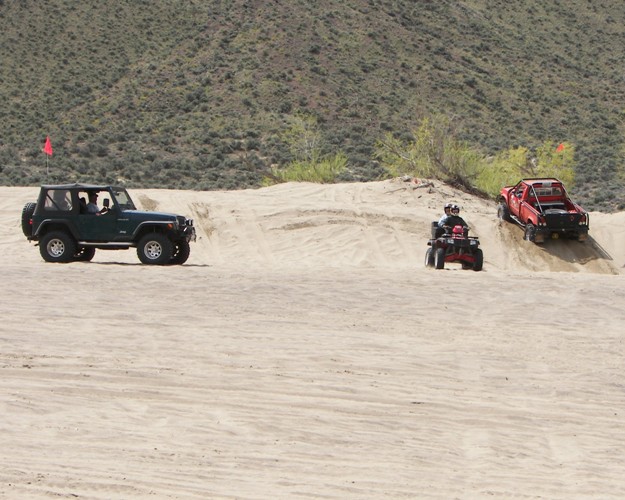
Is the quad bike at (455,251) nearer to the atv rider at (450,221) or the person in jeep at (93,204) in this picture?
the atv rider at (450,221)

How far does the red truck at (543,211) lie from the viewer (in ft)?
82.5

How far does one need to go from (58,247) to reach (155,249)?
1923mm

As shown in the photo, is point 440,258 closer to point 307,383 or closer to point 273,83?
point 307,383

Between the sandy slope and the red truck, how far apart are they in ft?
16.2

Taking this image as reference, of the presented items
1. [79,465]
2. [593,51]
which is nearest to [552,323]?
[79,465]

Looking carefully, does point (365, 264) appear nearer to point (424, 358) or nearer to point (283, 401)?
point (424, 358)

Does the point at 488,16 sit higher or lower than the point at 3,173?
higher

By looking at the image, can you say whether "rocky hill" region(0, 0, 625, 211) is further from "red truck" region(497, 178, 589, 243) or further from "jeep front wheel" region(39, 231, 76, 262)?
"jeep front wheel" region(39, 231, 76, 262)

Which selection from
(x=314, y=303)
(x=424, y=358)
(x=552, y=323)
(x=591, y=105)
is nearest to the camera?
(x=424, y=358)

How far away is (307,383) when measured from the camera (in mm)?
11008

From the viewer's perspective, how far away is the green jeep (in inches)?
836

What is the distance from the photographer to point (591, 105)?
2771 inches

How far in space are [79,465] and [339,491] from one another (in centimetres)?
185

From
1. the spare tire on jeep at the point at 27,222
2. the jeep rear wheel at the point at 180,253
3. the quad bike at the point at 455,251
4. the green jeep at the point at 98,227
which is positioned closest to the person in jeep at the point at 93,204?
the green jeep at the point at 98,227
